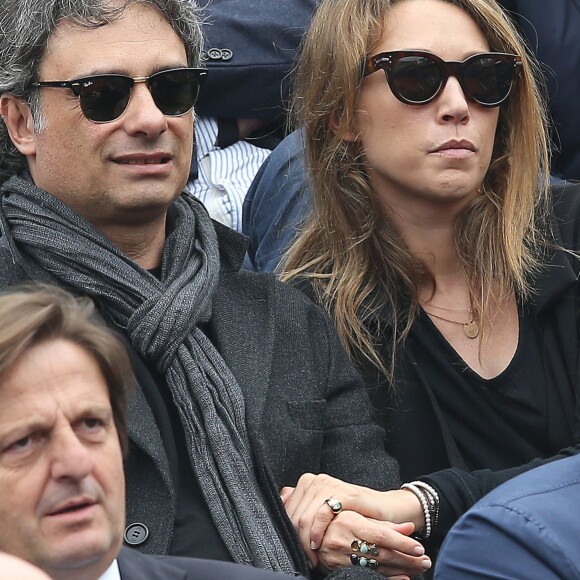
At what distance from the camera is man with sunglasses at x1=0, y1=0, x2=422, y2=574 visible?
10.4 ft

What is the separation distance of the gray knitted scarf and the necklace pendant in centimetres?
69

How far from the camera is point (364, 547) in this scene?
10.2ft

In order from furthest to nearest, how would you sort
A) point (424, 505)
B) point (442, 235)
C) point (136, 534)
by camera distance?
1. point (442, 235)
2. point (424, 505)
3. point (136, 534)

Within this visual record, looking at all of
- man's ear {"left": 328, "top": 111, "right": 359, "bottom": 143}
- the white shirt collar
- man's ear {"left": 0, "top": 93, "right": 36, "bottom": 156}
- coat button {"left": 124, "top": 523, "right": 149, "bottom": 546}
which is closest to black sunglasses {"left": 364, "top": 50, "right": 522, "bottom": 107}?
man's ear {"left": 328, "top": 111, "right": 359, "bottom": 143}

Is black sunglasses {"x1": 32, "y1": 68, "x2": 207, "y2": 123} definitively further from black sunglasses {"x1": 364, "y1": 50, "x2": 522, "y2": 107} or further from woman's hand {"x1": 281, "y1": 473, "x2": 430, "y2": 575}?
woman's hand {"x1": 281, "y1": 473, "x2": 430, "y2": 575}

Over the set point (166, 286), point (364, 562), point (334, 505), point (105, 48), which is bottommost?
point (364, 562)

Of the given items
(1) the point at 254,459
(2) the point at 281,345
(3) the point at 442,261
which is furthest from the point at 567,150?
(1) the point at 254,459

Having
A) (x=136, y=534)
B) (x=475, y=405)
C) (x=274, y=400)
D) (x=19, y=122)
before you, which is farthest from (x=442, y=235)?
(x=136, y=534)

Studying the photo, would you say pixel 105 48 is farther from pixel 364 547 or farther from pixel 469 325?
pixel 364 547

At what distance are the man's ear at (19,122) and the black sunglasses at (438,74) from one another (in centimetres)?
89

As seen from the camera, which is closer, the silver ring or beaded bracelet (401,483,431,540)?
the silver ring

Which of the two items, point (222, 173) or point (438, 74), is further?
point (222, 173)

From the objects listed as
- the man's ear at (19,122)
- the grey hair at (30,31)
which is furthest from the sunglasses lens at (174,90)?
the man's ear at (19,122)

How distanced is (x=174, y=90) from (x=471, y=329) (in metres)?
0.99
